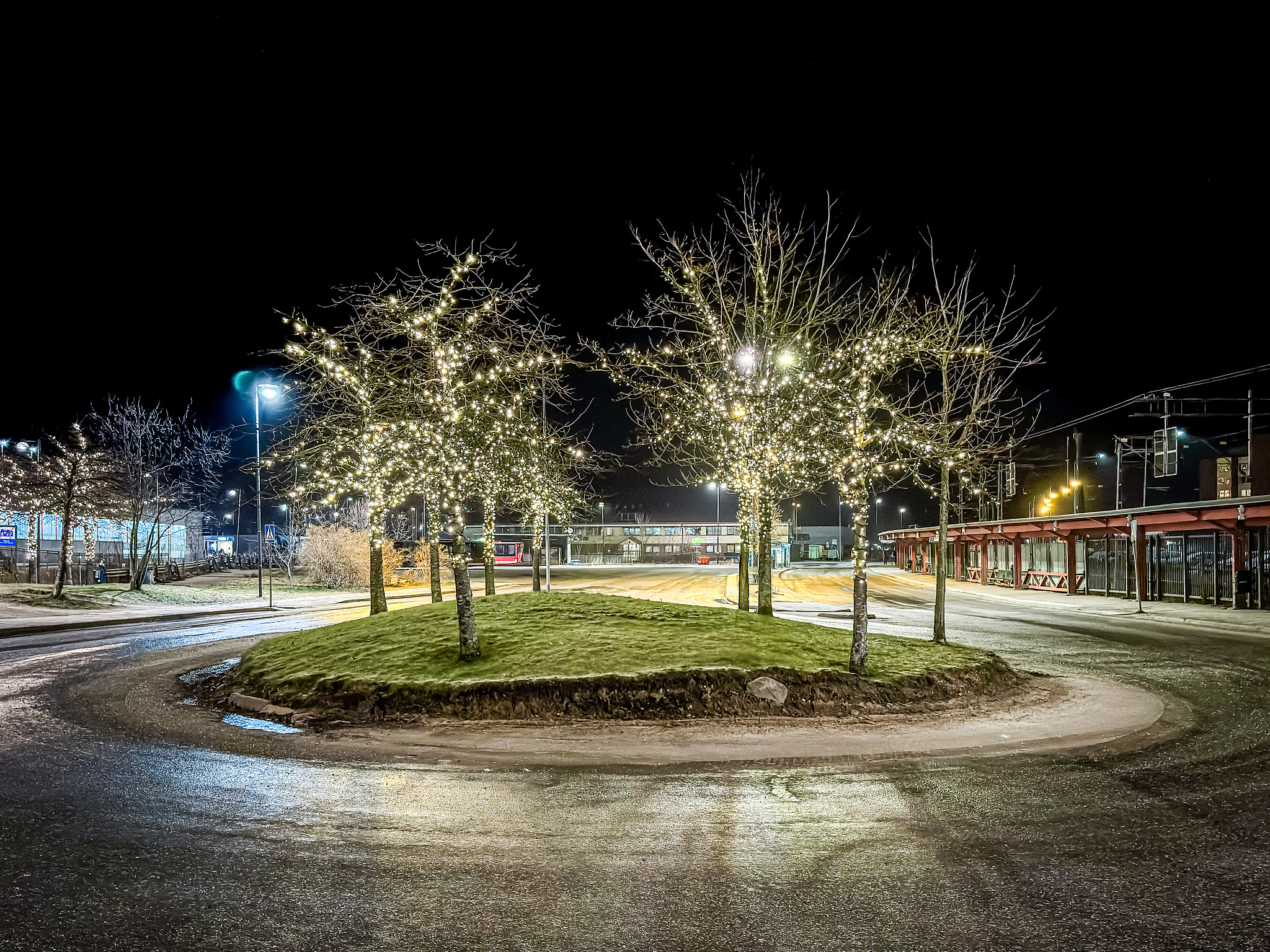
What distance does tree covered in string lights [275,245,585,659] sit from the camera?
1292 centimetres

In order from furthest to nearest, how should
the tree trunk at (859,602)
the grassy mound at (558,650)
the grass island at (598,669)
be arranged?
the tree trunk at (859,602) → the grassy mound at (558,650) → the grass island at (598,669)

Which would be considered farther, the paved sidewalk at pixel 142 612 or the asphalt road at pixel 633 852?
the paved sidewalk at pixel 142 612

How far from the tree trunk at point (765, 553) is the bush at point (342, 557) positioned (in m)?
31.9

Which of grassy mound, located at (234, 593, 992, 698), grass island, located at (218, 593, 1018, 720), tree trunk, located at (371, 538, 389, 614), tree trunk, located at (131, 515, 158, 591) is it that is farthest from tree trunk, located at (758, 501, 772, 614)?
tree trunk, located at (131, 515, 158, 591)

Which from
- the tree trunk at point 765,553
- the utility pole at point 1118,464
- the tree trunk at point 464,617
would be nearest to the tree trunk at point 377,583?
the tree trunk at point 464,617

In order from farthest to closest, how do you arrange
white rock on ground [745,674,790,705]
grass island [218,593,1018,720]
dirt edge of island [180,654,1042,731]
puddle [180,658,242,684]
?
puddle [180,658,242,684] → white rock on ground [745,674,790,705] → grass island [218,593,1018,720] → dirt edge of island [180,654,1042,731]

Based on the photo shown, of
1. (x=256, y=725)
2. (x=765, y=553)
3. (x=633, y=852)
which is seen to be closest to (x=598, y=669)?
(x=256, y=725)

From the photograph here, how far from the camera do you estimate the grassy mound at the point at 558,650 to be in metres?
Result: 11.1

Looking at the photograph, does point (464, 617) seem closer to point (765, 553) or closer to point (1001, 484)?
point (765, 553)

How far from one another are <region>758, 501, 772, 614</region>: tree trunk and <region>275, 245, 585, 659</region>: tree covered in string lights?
5432 mm

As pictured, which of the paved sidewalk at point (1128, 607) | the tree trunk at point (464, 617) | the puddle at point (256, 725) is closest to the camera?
the puddle at point (256, 725)

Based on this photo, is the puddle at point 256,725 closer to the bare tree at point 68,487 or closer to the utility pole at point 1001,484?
the bare tree at point 68,487

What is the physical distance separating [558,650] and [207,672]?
738 cm

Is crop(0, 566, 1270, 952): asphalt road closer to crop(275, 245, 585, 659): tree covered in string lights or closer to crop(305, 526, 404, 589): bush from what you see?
crop(275, 245, 585, 659): tree covered in string lights
